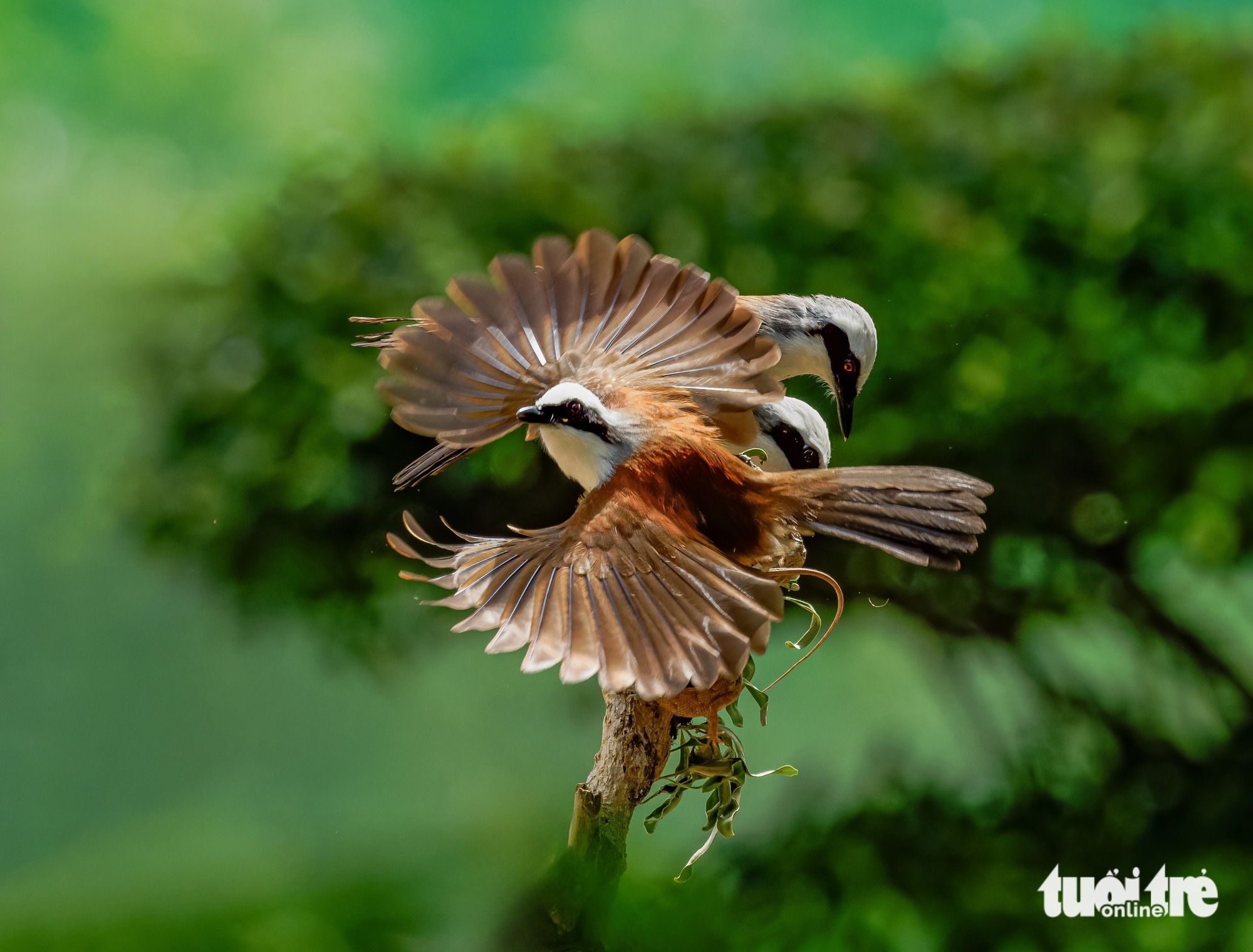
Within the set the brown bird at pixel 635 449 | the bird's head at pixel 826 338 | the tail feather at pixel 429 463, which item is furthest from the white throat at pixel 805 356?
the tail feather at pixel 429 463

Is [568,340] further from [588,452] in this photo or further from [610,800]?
[610,800]

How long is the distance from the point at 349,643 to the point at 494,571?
1056 mm

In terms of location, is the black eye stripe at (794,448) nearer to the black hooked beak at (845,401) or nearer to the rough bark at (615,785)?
the black hooked beak at (845,401)

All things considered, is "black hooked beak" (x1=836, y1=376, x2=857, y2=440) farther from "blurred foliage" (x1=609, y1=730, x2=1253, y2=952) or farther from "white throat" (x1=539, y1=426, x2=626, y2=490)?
"blurred foliage" (x1=609, y1=730, x2=1253, y2=952)

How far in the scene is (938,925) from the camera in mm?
1636

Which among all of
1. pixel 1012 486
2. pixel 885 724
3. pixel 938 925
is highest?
pixel 1012 486

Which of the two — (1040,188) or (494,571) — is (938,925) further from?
(494,571)

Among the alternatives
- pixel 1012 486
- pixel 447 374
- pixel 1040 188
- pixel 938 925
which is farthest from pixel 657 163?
pixel 938 925

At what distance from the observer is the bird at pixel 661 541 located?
0.58m

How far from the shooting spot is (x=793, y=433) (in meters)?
0.83

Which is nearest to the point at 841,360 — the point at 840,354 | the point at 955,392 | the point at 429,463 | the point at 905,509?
the point at 840,354

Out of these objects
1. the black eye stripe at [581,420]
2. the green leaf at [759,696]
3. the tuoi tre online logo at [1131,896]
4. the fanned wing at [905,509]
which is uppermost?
the black eye stripe at [581,420]

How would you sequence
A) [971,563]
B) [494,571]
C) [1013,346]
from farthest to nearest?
1. [971,563]
2. [1013,346]
3. [494,571]

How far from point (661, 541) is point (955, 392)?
36.3 inches
